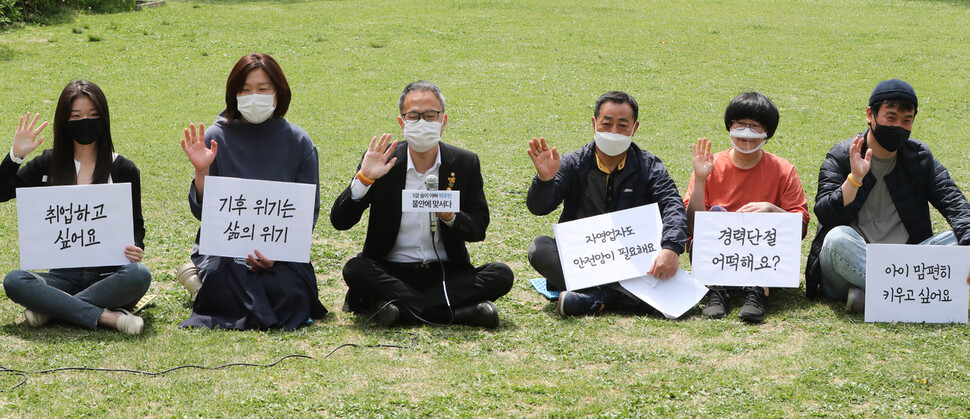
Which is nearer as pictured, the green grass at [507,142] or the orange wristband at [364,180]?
the green grass at [507,142]

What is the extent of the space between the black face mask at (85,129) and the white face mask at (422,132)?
184 centimetres

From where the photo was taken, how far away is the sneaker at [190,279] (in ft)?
20.6

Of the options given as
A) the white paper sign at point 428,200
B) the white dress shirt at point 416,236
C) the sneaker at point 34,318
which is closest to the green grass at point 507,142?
the sneaker at point 34,318

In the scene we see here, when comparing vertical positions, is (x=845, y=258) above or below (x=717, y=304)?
above

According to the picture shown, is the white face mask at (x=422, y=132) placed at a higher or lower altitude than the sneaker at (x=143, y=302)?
higher

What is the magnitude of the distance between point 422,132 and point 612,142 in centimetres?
127

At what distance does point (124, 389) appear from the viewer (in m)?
4.77

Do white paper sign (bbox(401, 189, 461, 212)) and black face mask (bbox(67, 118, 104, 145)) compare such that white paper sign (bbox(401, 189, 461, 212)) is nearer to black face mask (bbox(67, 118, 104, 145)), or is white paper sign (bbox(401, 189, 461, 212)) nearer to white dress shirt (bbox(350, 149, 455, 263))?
white dress shirt (bbox(350, 149, 455, 263))

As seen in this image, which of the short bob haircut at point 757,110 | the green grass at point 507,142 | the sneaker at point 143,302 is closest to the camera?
the green grass at point 507,142

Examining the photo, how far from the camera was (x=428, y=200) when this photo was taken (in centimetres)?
588

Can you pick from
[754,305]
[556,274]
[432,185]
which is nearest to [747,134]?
[754,305]

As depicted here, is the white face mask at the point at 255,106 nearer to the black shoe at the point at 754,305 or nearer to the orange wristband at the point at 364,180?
the orange wristband at the point at 364,180

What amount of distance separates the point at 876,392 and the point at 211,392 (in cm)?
329

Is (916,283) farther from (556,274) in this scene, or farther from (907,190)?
(556,274)
